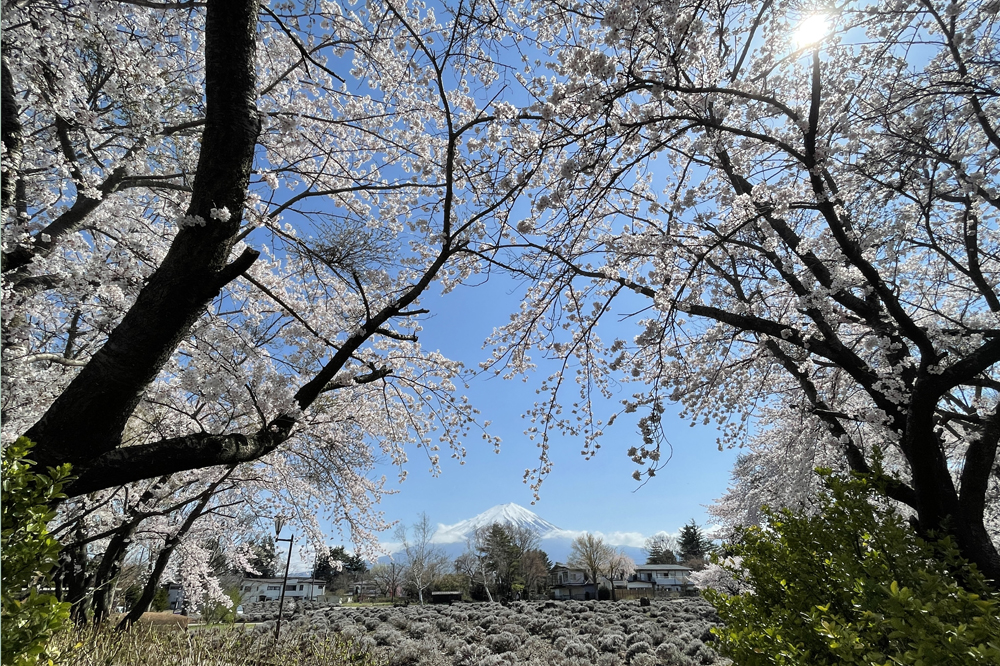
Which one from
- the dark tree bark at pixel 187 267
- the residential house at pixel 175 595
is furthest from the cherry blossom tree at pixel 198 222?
the residential house at pixel 175 595

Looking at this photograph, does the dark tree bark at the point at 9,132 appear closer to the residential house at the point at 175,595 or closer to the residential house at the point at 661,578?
the residential house at the point at 175,595

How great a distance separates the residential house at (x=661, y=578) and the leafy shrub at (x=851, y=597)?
45.9m

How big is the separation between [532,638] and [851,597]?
13.2 metres

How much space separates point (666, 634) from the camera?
1310 cm

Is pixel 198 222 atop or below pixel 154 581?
atop

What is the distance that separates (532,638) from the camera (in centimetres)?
1302

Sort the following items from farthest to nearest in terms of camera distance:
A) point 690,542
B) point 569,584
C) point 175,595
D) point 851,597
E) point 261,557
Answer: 1. point 690,542
2. point 569,584
3. point 175,595
4. point 261,557
5. point 851,597

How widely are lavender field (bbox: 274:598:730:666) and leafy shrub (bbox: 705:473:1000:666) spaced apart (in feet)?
16.7

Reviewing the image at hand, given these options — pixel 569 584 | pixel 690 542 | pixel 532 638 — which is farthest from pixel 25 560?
pixel 690 542

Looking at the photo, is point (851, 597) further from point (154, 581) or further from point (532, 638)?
point (532, 638)

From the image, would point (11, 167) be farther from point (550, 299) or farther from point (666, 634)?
point (666, 634)

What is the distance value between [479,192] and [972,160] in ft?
17.7

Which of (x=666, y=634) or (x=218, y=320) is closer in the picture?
(x=218, y=320)

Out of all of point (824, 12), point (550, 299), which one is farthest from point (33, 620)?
point (824, 12)
